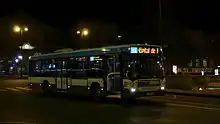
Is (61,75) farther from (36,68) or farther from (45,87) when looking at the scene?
(36,68)

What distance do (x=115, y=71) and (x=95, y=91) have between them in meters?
2.17

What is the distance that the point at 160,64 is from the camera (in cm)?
2175

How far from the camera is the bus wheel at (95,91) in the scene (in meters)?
23.1

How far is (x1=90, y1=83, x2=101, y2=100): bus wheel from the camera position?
23078 millimetres

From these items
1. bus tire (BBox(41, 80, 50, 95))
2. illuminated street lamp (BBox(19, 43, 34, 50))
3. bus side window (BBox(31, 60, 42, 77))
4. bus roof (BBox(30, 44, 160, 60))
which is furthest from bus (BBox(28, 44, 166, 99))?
illuminated street lamp (BBox(19, 43, 34, 50))

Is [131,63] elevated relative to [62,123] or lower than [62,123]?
elevated

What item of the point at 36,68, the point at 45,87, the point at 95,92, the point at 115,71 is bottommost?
the point at 95,92

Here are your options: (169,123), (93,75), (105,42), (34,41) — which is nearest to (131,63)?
(93,75)

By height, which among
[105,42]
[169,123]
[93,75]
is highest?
[105,42]

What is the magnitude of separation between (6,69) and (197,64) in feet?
154

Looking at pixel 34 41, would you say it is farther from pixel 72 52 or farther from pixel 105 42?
pixel 72 52

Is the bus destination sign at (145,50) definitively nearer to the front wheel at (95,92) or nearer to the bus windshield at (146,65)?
the bus windshield at (146,65)

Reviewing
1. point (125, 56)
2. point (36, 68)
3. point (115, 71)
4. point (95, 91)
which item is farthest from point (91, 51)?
point (36, 68)

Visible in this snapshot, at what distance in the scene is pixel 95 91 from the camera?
2345cm
